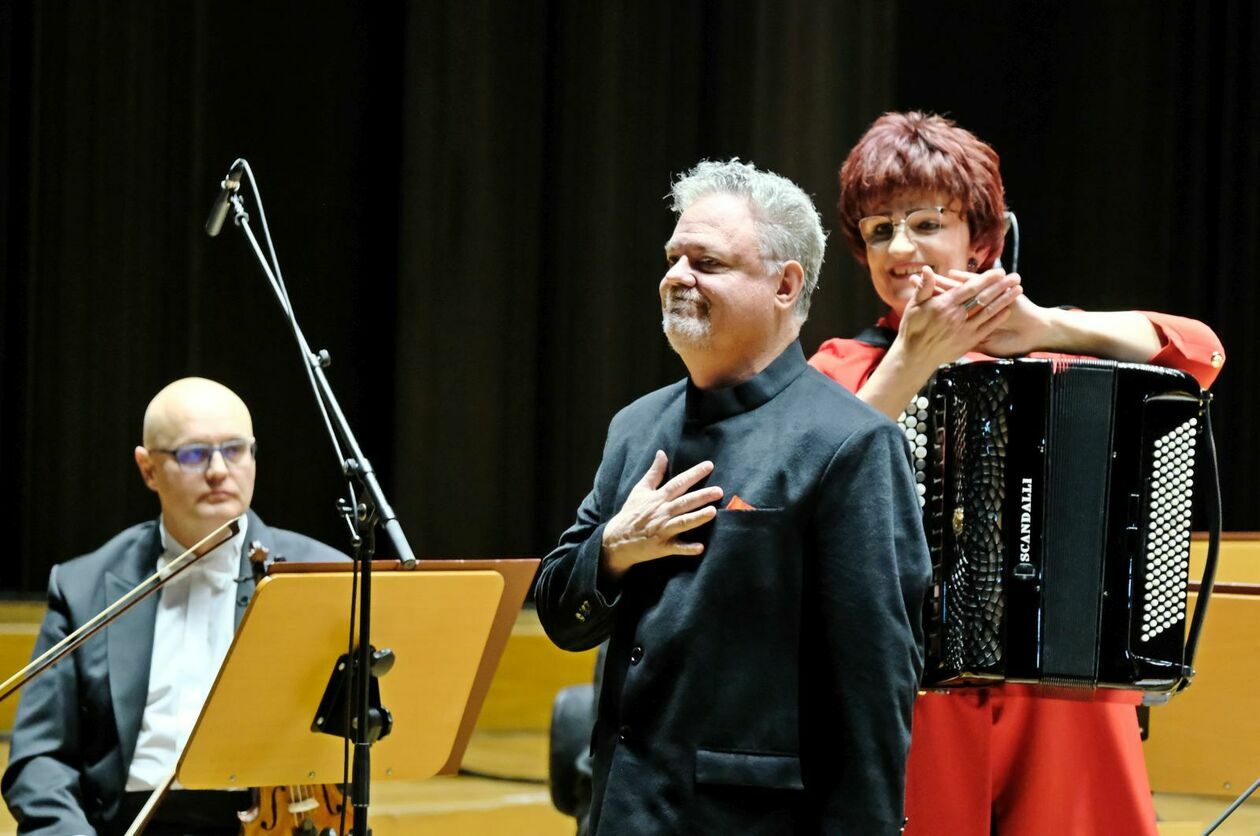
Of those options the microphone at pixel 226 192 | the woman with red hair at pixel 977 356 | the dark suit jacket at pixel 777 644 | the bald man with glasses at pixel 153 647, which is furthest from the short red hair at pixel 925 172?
the bald man with glasses at pixel 153 647

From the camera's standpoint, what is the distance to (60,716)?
305 cm

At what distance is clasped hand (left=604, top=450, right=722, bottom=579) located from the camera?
1.99 metres

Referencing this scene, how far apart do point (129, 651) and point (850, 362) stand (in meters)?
1.53

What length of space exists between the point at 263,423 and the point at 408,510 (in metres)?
0.65

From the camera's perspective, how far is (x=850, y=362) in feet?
8.59

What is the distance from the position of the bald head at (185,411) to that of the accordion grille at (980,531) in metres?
1.58

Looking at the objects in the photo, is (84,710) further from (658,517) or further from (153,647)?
(658,517)

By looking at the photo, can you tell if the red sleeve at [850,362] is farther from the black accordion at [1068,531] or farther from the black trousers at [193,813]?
the black trousers at [193,813]

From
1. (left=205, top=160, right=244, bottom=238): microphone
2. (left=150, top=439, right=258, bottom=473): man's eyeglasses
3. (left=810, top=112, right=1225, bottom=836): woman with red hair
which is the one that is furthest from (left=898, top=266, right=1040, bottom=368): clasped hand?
(left=150, top=439, right=258, bottom=473): man's eyeglasses

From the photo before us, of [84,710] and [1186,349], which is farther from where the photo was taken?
[84,710]

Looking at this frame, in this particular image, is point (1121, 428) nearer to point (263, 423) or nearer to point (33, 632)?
point (33, 632)

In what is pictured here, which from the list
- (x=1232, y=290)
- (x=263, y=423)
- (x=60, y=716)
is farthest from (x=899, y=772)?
(x=1232, y=290)

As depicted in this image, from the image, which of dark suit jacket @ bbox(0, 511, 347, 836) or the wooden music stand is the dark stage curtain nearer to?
dark suit jacket @ bbox(0, 511, 347, 836)

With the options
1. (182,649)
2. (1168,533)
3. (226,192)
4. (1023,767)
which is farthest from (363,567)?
(1168,533)
